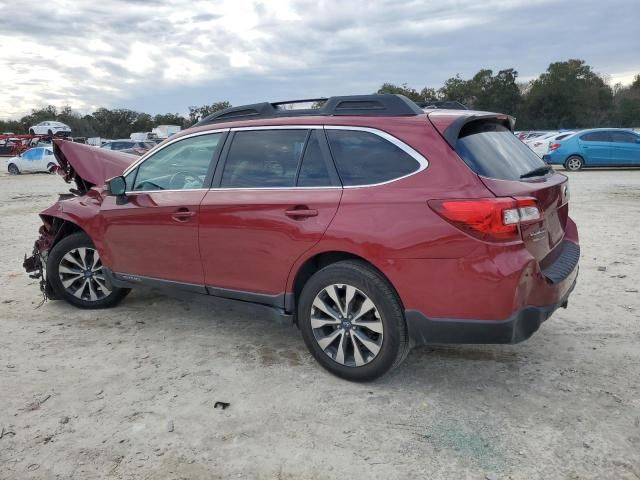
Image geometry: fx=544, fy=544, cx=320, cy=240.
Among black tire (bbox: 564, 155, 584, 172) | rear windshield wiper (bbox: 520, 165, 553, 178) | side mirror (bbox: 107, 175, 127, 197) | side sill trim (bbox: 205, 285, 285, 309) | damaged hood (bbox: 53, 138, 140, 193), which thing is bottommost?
black tire (bbox: 564, 155, 584, 172)

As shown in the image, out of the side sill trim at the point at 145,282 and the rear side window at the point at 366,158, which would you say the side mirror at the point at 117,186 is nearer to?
the side sill trim at the point at 145,282

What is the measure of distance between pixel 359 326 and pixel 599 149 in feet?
60.8

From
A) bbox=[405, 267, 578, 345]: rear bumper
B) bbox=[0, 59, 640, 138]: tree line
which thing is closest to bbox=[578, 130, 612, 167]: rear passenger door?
bbox=[405, 267, 578, 345]: rear bumper

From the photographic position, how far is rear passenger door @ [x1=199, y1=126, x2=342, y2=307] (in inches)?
143

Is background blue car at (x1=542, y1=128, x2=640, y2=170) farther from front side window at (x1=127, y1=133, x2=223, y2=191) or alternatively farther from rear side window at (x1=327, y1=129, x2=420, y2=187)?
rear side window at (x1=327, y1=129, x2=420, y2=187)

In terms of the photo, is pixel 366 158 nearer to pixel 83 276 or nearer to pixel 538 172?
pixel 538 172

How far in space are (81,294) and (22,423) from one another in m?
2.17

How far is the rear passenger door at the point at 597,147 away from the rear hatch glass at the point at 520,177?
17166 millimetres

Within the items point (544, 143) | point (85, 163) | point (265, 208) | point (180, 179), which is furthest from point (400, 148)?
point (544, 143)

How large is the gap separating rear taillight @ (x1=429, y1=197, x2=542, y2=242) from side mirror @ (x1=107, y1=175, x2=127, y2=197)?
2883 millimetres

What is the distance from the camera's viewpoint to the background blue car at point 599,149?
18750 mm

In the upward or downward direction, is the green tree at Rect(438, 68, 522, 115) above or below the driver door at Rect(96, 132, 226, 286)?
above

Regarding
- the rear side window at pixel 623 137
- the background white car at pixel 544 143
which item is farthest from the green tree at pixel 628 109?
the rear side window at pixel 623 137

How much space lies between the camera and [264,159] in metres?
3.99
